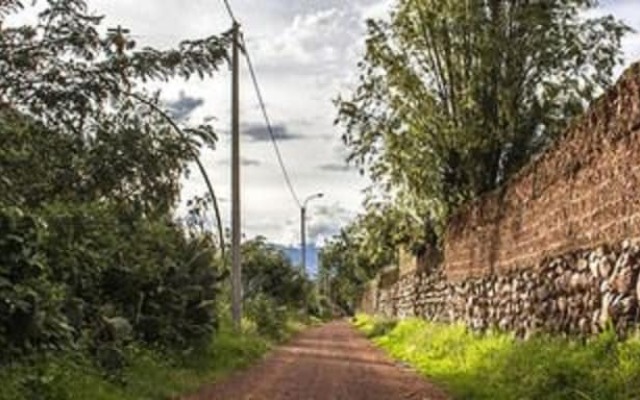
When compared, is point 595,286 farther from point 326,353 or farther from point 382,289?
point 382,289

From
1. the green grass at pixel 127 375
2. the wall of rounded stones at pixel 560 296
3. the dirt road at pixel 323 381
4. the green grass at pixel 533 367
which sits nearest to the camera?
the green grass at pixel 127 375

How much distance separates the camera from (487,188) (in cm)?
2919

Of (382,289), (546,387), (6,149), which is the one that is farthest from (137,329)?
(382,289)

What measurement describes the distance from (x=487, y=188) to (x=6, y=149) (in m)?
18.9

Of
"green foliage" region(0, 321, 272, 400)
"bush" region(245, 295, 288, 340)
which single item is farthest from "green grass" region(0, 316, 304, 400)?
"bush" region(245, 295, 288, 340)

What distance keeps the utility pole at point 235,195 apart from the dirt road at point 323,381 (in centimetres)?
186

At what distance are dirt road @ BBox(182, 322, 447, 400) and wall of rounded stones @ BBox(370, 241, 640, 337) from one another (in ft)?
6.72

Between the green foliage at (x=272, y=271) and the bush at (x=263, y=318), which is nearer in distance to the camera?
the bush at (x=263, y=318)

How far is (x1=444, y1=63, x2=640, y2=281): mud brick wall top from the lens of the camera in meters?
12.4

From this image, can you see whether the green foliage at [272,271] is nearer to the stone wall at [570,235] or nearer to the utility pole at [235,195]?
the utility pole at [235,195]

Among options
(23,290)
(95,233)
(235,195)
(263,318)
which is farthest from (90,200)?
(263,318)

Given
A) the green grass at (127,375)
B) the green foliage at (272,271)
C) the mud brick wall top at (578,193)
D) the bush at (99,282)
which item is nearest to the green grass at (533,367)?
the mud brick wall top at (578,193)

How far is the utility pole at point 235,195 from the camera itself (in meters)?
27.0

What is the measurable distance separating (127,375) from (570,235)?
21.3 ft
